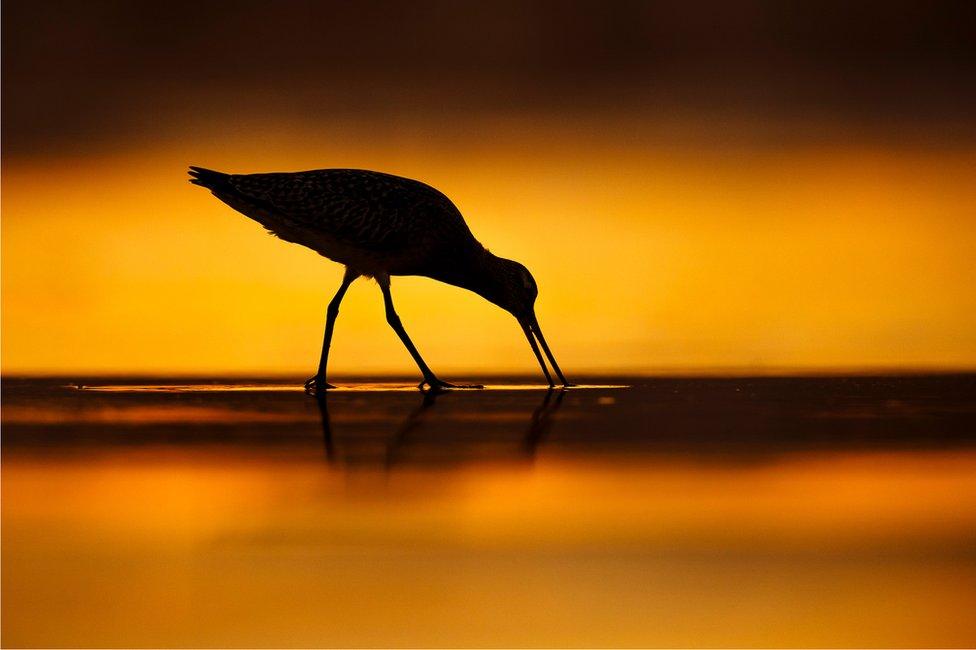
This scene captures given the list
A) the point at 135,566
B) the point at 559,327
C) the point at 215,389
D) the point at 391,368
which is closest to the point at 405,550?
the point at 135,566

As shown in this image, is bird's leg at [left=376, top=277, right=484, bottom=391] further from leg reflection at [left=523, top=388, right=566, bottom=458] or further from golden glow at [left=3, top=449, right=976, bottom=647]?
golden glow at [left=3, top=449, right=976, bottom=647]

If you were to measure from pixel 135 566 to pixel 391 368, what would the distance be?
814 centimetres

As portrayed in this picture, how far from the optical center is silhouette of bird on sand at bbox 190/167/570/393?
37.4ft

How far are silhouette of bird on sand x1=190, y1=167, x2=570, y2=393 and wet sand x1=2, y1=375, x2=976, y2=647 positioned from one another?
2.62 m

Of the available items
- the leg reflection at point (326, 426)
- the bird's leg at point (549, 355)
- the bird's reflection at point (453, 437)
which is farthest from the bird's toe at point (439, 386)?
the bird's reflection at point (453, 437)

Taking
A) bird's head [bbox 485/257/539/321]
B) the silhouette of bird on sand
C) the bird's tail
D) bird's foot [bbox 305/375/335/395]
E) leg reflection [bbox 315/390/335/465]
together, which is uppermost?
the bird's tail

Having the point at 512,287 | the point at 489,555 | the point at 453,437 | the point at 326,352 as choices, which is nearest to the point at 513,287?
the point at 512,287

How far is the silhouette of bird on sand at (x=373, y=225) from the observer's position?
11.4 metres

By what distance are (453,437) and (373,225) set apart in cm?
389

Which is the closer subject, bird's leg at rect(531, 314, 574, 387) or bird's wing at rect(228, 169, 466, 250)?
bird's leg at rect(531, 314, 574, 387)

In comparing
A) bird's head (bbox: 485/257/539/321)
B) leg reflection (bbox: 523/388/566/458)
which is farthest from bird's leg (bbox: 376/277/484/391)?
bird's head (bbox: 485/257/539/321)

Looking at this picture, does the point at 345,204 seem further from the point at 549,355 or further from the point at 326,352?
the point at 549,355

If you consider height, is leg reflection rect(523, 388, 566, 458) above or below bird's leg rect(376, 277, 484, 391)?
below

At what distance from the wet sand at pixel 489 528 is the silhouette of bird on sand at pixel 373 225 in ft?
8.61
